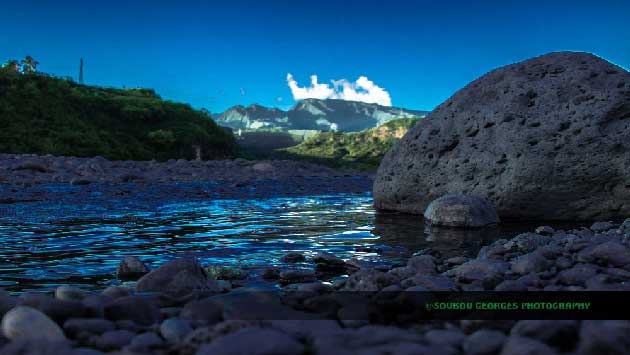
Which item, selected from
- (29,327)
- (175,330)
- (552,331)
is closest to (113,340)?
(175,330)

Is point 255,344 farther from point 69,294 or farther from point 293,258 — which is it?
point 293,258

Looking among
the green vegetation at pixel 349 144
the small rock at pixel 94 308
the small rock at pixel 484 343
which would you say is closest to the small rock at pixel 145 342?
the small rock at pixel 94 308

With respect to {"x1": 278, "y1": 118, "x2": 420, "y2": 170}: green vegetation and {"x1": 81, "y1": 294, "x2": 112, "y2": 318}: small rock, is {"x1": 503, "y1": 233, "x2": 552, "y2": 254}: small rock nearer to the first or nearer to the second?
{"x1": 81, "y1": 294, "x2": 112, "y2": 318}: small rock

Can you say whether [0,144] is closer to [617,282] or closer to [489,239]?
[489,239]

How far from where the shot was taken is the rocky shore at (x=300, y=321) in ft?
5.72

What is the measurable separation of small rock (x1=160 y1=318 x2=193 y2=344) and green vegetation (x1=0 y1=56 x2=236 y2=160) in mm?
26915

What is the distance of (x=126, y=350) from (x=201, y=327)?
1.08ft

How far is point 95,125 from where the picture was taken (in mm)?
34625

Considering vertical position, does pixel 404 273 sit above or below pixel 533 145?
below

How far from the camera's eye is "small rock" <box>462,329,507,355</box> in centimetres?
175

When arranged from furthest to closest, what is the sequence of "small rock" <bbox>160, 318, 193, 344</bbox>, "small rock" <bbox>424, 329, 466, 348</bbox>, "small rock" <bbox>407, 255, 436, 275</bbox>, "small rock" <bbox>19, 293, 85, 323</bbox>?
"small rock" <bbox>407, 255, 436, 275</bbox>
"small rock" <bbox>19, 293, 85, 323</bbox>
"small rock" <bbox>160, 318, 193, 344</bbox>
"small rock" <bbox>424, 329, 466, 348</bbox>

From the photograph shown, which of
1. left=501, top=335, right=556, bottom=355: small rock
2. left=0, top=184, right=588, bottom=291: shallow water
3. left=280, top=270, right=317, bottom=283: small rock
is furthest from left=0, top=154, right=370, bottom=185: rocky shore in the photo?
left=501, top=335, right=556, bottom=355: small rock

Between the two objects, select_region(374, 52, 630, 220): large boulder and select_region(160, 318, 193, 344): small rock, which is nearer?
select_region(160, 318, 193, 344): small rock

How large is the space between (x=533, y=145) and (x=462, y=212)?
64.2 inches
